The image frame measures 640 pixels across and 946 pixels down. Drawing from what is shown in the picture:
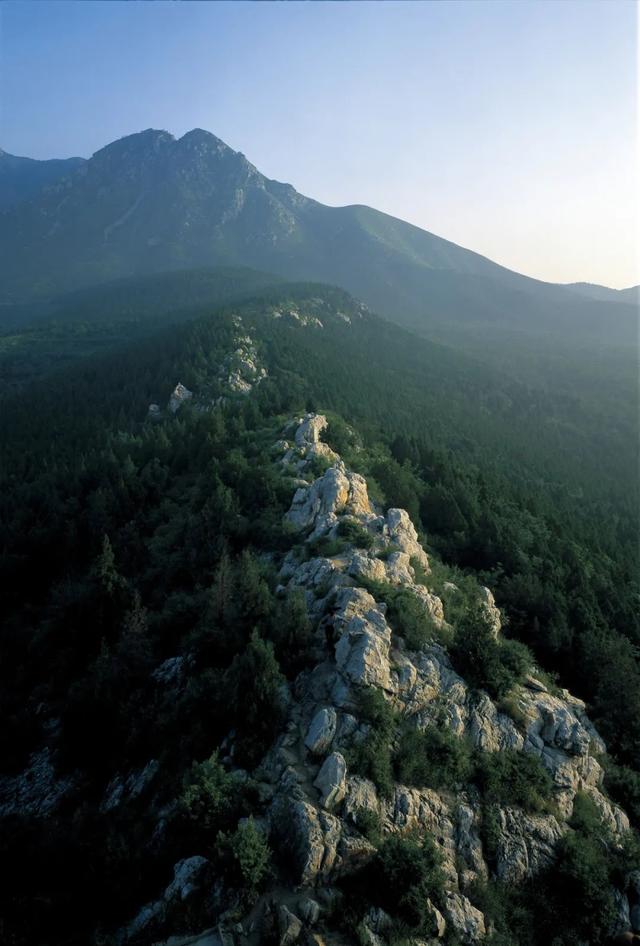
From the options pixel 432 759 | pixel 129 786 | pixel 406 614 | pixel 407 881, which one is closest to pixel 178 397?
pixel 406 614

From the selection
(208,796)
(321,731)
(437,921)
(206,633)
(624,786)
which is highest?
(321,731)

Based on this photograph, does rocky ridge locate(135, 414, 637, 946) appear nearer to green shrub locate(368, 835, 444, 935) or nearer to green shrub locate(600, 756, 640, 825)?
green shrub locate(368, 835, 444, 935)

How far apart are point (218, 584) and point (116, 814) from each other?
352 inches

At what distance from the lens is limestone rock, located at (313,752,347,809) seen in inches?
617

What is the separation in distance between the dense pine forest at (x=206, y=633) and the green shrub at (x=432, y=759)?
125 millimetres

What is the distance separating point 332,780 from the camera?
52.4 feet

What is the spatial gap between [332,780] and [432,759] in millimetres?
4344

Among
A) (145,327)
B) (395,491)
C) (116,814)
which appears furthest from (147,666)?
(145,327)

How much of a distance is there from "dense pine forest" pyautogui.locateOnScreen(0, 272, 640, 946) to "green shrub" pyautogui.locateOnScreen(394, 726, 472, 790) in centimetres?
13

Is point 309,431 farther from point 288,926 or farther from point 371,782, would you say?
point 288,926

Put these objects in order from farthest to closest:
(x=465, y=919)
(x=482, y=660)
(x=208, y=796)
Result: (x=482, y=660), (x=208, y=796), (x=465, y=919)

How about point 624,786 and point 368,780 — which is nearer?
point 368,780

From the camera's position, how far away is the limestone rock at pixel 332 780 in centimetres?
1566

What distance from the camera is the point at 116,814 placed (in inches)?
682
